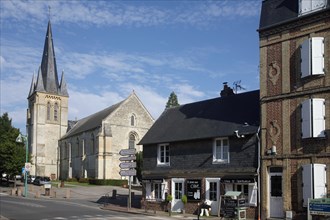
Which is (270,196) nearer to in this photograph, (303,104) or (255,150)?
(255,150)

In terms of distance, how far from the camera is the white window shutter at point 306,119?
21178 mm

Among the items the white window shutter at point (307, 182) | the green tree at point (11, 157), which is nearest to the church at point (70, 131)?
the green tree at point (11, 157)

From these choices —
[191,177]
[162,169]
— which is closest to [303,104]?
[191,177]

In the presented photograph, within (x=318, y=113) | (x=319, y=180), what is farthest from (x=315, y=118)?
(x=319, y=180)

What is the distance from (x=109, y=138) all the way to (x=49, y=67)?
2581cm

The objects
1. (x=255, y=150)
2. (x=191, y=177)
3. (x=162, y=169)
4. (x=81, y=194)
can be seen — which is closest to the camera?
(x=255, y=150)

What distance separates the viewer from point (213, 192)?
26188 mm

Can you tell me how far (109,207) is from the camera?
30.6 meters

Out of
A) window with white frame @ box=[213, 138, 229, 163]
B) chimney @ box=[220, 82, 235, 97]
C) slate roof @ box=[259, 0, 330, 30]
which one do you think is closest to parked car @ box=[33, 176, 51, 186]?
chimney @ box=[220, 82, 235, 97]

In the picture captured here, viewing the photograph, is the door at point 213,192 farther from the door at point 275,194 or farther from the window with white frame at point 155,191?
the window with white frame at point 155,191

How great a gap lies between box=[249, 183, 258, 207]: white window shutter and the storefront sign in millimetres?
3735

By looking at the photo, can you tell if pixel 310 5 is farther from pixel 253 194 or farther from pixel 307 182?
pixel 253 194

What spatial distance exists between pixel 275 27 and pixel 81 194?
30.2 m

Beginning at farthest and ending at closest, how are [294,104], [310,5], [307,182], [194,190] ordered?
[194,190], [294,104], [310,5], [307,182]
